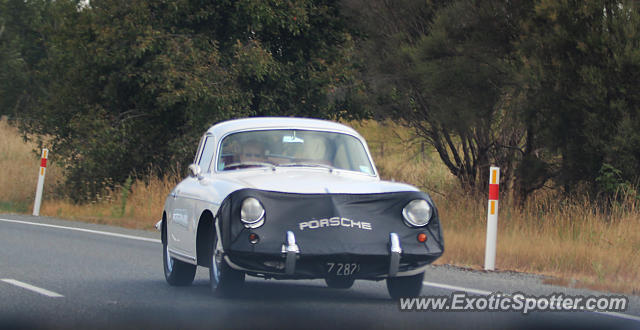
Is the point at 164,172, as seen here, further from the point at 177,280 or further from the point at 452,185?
the point at 177,280

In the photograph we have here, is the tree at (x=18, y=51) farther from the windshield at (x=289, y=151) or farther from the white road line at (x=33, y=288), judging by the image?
the windshield at (x=289, y=151)

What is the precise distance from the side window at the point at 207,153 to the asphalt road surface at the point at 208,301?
118 cm

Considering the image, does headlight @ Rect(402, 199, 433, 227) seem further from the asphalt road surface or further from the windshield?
the windshield

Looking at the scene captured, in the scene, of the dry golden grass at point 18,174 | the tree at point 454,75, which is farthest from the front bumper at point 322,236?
the dry golden grass at point 18,174

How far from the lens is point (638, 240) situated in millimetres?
12625

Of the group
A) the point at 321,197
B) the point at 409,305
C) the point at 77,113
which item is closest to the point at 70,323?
the point at 321,197

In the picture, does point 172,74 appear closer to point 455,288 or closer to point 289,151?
point 289,151

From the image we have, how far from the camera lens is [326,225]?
25.7 ft

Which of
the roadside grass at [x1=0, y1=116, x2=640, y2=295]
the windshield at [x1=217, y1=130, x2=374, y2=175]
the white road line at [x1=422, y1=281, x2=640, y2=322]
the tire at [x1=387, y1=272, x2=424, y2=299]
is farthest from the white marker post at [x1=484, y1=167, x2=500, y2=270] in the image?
the tire at [x1=387, y1=272, x2=424, y2=299]

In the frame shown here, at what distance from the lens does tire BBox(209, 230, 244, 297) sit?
26.7ft

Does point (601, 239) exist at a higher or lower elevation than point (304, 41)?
lower

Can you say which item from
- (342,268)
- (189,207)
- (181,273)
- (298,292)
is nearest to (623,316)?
(342,268)

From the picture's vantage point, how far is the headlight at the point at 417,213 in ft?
26.6

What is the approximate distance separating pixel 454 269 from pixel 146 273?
3479 mm
